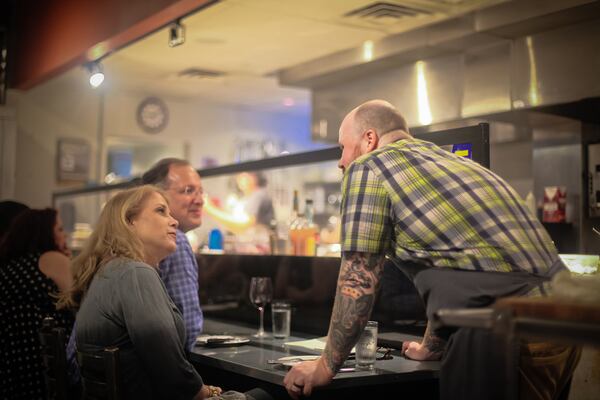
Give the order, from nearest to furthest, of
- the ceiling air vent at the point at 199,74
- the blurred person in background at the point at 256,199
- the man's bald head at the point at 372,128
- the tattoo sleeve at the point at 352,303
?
the tattoo sleeve at the point at 352,303 < the man's bald head at the point at 372,128 < the blurred person in background at the point at 256,199 < the ceiling air vent at the point at 199,74

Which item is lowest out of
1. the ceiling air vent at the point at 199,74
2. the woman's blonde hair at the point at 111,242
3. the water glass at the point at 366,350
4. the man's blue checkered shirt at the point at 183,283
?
the water glass at the point at 366,350

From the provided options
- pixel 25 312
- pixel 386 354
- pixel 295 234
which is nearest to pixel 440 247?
pixel 386 354

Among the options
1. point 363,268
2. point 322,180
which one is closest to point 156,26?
point 363,268

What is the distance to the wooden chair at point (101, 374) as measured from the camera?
7.17 ft

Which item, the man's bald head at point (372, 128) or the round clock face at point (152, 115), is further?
the round clock face at point (152, 115)

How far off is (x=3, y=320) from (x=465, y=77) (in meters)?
3.48

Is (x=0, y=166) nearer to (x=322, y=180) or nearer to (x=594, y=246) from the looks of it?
(x=322, y=180)

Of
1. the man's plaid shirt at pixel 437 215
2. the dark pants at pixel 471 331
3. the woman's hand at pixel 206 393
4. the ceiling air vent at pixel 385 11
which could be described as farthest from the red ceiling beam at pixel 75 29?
the dark pants at pixel 471 331

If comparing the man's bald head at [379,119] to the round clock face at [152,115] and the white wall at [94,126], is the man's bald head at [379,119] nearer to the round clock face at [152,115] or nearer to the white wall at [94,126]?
the white wall at [94,126]

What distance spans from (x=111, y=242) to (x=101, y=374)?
51 centimetres

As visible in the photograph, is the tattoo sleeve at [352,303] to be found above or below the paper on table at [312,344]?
above

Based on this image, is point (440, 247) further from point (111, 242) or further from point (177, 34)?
point (177, 34)

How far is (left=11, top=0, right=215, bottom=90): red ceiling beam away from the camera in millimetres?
4457

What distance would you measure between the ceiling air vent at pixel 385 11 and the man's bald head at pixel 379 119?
2.71 metres
